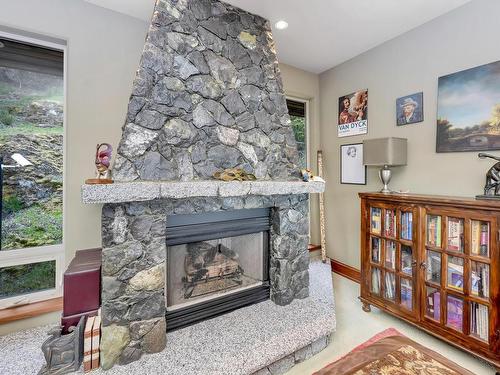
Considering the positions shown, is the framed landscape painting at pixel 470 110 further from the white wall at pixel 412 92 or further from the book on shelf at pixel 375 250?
the book on shelf at pixel 375 250

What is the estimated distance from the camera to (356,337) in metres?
2.29

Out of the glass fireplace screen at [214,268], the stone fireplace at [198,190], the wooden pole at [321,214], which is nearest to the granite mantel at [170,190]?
the stone fireplace at [198,190]

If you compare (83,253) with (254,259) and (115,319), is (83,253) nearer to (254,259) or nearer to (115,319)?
(115,319)

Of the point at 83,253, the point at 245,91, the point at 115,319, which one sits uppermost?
the point at 245,91

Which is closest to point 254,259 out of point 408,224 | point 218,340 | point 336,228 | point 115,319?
point 218,340

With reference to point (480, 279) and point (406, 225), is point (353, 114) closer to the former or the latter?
point (406, 225)

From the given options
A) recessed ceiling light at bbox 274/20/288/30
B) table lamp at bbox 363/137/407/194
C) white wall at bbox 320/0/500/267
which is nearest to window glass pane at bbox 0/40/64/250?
recessed ceiling light at bbox 274/20/288/30

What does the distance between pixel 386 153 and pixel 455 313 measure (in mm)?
1483

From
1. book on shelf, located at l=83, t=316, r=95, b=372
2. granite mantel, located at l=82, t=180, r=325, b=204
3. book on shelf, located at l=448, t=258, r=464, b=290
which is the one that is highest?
granite mantel, located at l=82, t=180, r=325, b=204

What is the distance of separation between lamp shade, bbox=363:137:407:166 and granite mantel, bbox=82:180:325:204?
3.73 ft

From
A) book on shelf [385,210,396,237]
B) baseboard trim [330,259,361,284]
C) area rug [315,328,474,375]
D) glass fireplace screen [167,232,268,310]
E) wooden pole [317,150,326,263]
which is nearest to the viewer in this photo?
area rug [315,328,474,375]

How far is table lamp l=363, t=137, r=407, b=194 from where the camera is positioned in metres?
2.57

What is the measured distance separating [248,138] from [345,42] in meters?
1.80

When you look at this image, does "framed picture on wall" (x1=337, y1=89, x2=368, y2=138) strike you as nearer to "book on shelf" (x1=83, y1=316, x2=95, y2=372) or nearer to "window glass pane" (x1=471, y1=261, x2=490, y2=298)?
"window glass pane" (x1=471, y1=261, x2=490, y2=298)
